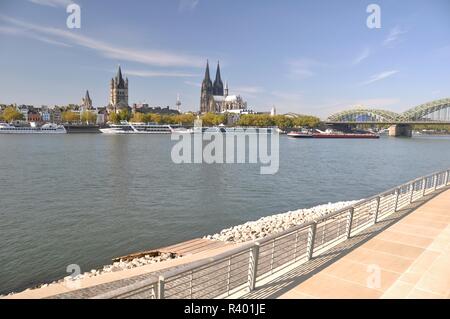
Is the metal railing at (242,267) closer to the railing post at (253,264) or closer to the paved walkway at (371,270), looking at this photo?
the railing post at (253,264)

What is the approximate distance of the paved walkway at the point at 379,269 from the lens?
5445mm

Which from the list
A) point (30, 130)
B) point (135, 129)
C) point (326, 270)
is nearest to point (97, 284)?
point (326, 270)

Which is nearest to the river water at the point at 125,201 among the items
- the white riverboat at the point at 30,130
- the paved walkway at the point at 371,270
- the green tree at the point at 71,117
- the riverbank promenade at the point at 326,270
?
the paved walkway at the point at 371,270

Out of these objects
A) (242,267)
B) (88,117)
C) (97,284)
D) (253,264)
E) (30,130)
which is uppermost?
(88,117)

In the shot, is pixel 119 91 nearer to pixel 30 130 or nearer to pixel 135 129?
pixel 135 129

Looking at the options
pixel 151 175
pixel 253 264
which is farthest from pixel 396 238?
pixel 151 175

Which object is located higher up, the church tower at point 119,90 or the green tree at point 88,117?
the church tower at point 119,90

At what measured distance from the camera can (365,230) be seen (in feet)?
29.2

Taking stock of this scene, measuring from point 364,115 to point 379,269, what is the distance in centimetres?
20324

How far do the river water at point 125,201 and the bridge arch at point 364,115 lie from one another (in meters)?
138

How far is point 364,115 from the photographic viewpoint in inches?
7633

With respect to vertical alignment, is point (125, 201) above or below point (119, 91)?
below

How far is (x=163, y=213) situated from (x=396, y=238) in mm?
14272
